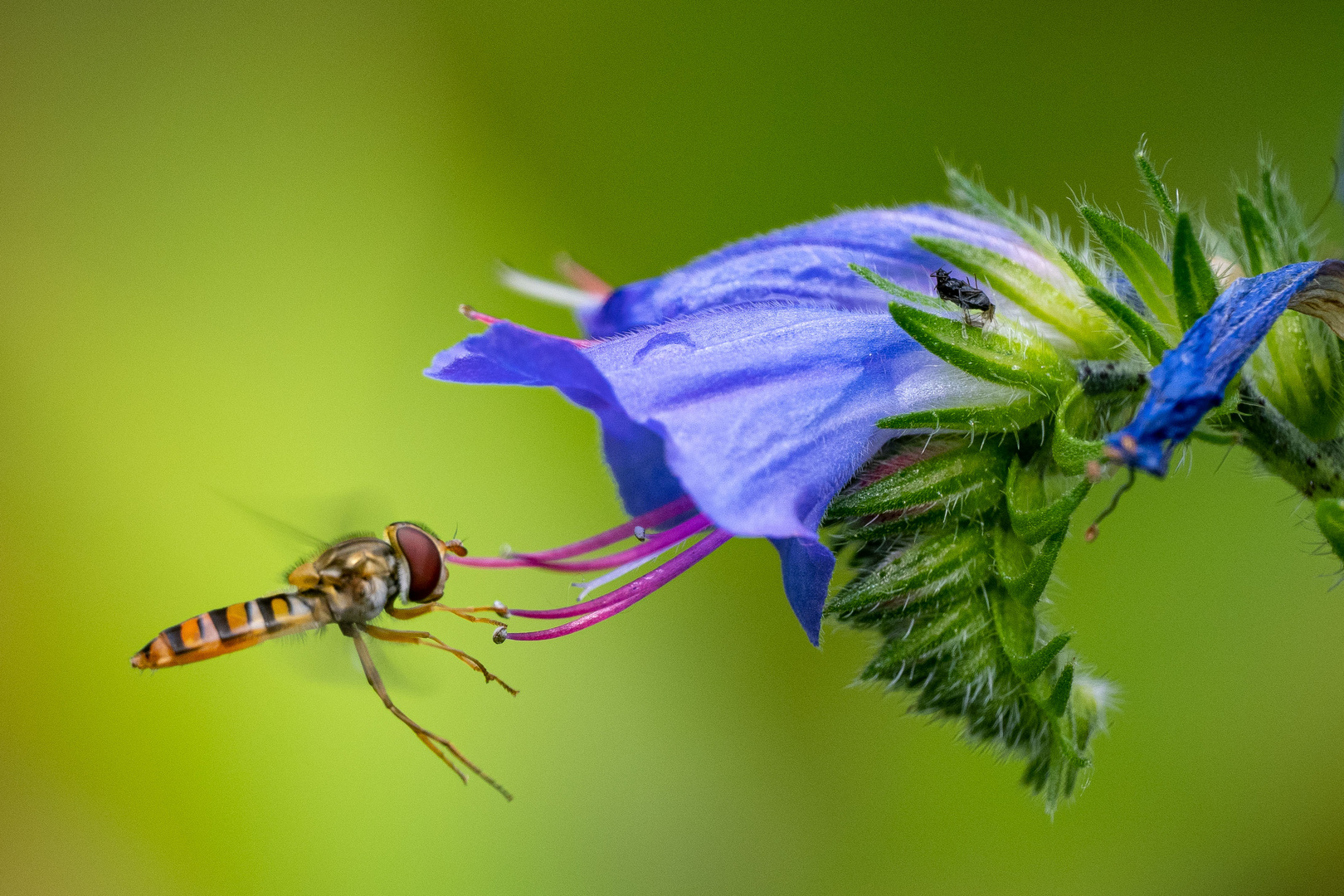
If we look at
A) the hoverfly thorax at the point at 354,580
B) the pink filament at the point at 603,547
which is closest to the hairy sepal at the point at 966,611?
the pink filament at the point at 603,547

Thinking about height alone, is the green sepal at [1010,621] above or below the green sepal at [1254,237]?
below

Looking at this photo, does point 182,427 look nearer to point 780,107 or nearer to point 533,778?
point 533,778

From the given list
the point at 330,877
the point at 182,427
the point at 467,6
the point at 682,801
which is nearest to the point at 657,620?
the point at 682,801

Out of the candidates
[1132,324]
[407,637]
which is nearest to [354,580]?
[407,637]

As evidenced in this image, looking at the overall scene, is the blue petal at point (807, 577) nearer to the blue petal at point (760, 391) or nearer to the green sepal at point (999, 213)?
the blue petal at point (760, 391)

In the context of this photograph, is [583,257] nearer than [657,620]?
No

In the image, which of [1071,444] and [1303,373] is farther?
[1303,373]

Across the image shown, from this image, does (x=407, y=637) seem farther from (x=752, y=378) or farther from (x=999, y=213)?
(x=999, y=213)
